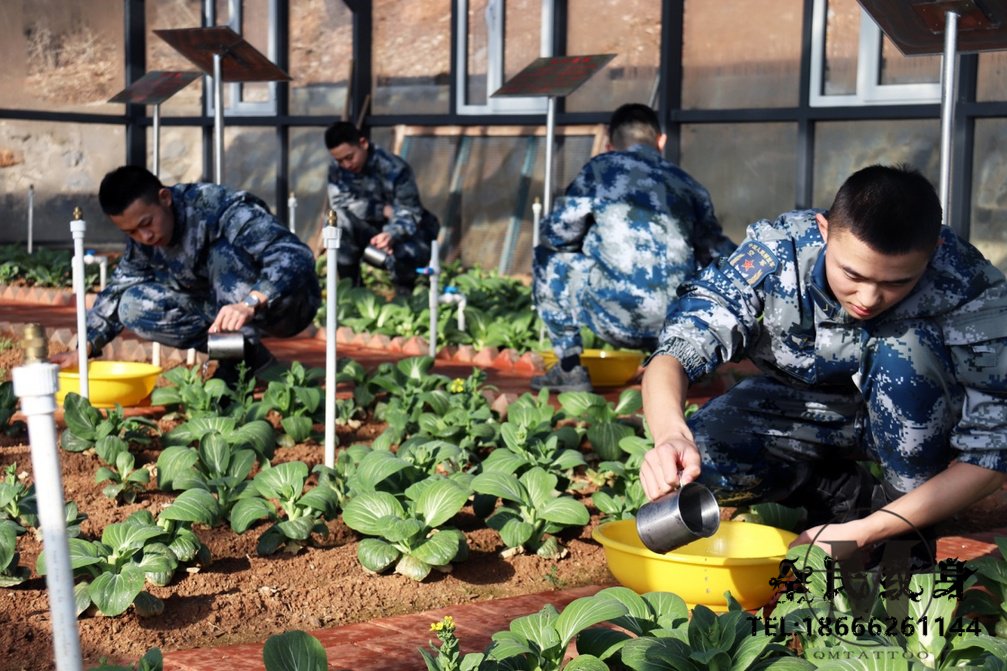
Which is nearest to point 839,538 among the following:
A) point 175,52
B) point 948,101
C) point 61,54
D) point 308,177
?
point 948,101

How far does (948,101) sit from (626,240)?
182 centimetres

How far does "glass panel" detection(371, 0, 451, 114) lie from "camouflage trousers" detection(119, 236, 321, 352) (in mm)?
5223

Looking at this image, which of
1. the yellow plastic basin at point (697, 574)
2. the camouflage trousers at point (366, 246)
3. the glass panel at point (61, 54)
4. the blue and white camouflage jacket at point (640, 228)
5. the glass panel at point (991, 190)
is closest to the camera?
the yellow plastic basin at point (697, 574)

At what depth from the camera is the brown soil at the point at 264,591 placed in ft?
9.18

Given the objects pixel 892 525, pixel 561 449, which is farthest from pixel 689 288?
pixel 561 449

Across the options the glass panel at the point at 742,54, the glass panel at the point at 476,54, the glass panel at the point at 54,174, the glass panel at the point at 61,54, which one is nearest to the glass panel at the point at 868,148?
the glass panel at the point at 742,54

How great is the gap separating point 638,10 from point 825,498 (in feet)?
20.0

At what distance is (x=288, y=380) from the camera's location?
4934 mm

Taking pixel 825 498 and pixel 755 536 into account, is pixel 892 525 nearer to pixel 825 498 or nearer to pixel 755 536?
pixel 755 536

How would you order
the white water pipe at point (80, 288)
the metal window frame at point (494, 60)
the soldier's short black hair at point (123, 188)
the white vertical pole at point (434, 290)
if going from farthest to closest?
the metal window frame at point (494, 60) → the white vertical pole at point (434, 290) → the soldier's short black hair at point (123, 188) → the white water pipe at point (80, 288)

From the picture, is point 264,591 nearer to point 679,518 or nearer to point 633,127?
point 679,518

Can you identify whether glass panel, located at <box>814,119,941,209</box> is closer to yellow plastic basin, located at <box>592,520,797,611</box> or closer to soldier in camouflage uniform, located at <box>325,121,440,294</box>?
soldier in camouflage uniform, located at <box>325,121,440,294</box>

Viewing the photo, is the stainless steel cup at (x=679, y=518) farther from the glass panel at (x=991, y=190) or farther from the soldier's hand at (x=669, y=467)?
the glass panel at (x=991, y=190)

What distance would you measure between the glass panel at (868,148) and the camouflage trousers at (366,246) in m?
2.60
